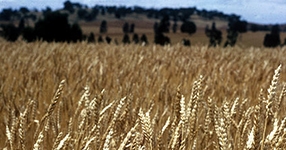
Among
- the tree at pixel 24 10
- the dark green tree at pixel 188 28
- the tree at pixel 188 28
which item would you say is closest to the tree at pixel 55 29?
the dark green tree at pixel 188 28

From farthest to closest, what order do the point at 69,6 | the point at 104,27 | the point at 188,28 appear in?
the point at 69,6, the point at 104,27, the point at 188,28

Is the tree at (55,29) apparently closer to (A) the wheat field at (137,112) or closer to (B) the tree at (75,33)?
(B) the tree at (75,33)

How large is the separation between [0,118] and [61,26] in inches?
1791

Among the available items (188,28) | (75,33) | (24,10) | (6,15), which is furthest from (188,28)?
(24,10)

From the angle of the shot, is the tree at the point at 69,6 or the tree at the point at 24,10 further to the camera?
the tree at the point at 69,6

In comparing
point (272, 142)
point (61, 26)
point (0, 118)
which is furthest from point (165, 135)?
point (61, 26)

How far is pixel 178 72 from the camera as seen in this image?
383cm

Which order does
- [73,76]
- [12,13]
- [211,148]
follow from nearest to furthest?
1. [211,148]
2. [73,76]
3. [12,13]

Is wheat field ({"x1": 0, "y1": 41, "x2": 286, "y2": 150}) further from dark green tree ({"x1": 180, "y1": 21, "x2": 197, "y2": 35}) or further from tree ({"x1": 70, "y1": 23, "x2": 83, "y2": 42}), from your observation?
dark green tree ({"x1": 180, "y1": 21, "x2": 197, "y2": 35})

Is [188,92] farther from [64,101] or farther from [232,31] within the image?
[232,31]

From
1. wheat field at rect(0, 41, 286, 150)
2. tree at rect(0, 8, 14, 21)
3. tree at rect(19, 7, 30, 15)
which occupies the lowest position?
tree at rect(0, 8, 14, 21)

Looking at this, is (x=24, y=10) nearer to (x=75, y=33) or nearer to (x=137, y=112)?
(x=75, y=33)

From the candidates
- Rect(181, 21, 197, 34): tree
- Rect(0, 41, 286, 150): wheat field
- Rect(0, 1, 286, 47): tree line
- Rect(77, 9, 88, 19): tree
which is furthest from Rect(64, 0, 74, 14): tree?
Rect(0, 41, 286, 150): wheat field

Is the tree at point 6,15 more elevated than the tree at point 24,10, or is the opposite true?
the tree at point 24,10
